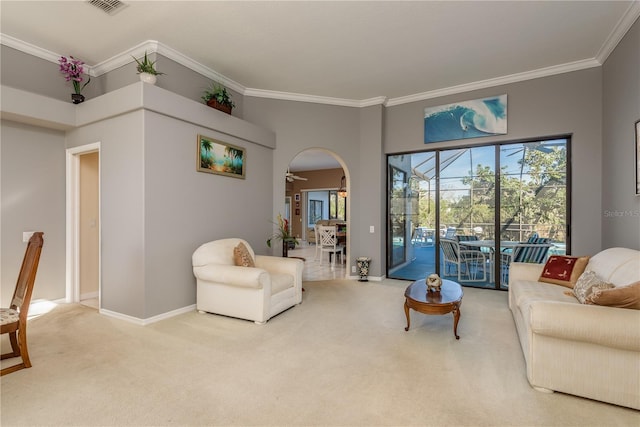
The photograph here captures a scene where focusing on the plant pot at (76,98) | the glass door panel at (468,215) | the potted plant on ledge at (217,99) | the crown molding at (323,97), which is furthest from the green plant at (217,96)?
the glass door panel at (468,215)

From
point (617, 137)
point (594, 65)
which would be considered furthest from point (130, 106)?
point (594, 65)

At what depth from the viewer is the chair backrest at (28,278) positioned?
7.58 ft

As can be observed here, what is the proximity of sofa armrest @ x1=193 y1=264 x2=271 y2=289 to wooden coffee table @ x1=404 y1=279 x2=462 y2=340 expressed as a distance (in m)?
1.53

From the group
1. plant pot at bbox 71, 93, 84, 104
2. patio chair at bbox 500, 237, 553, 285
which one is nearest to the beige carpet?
patio chair at bbox 500, 237, 553, 285

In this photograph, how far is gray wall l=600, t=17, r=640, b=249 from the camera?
10.3 feet

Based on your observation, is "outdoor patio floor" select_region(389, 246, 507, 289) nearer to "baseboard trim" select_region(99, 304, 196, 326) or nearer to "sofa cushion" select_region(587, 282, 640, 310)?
"sofa cushion" select_region(587, 282, 640, 310)

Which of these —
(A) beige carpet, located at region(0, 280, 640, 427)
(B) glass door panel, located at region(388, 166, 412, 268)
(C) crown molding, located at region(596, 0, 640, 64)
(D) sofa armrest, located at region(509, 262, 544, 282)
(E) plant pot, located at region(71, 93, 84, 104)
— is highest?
(C) crown molding, located at region(596, 0, 640, 64)

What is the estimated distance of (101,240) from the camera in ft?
12.0

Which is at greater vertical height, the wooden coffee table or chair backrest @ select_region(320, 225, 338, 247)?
chair backrest @ select_region(320, 225, 338, 247)

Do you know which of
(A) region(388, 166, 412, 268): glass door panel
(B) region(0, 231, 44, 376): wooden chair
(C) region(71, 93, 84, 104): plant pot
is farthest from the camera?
(A) region(388, 166, 412, 268): glass door panel

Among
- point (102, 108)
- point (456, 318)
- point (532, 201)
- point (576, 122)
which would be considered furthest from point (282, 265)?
point (576, 122)

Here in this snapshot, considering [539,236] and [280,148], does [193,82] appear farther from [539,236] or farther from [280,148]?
[539,236]

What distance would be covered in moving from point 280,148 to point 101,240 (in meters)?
2.91

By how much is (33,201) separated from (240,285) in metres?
2.88
